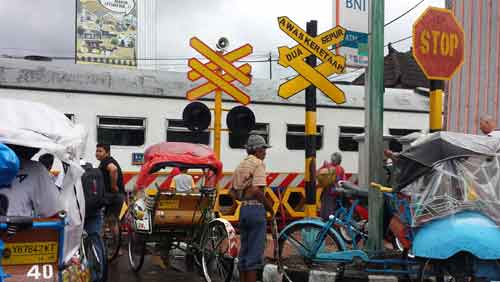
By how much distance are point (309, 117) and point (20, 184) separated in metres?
5.57

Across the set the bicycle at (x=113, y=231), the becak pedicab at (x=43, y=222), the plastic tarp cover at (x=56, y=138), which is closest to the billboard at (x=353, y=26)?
the bicycle at (x=113, y=231)

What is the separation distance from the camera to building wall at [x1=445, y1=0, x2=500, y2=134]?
10406 mm

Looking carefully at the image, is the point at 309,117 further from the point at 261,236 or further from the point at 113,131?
the point at 113,131

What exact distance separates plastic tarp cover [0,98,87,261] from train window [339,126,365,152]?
1022cm

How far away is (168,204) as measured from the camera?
343 inches

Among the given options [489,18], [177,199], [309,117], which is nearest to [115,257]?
[177,199]

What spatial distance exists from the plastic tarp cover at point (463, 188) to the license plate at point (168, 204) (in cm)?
345

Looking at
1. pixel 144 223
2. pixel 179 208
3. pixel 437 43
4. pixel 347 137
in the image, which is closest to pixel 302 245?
pixel 179 208

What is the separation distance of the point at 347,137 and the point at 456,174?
9033 mm

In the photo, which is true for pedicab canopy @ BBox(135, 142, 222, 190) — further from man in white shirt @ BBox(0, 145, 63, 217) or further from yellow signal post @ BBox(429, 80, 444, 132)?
man in white shirt @ BBox(0, 145, 63, 217)

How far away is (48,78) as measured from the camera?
1280 centimetres

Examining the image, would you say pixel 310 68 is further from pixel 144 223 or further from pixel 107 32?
pixel 107 32

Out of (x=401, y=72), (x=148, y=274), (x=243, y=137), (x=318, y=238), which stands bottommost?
(x=148, y=274)

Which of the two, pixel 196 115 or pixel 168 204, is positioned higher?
pixel 196 115
